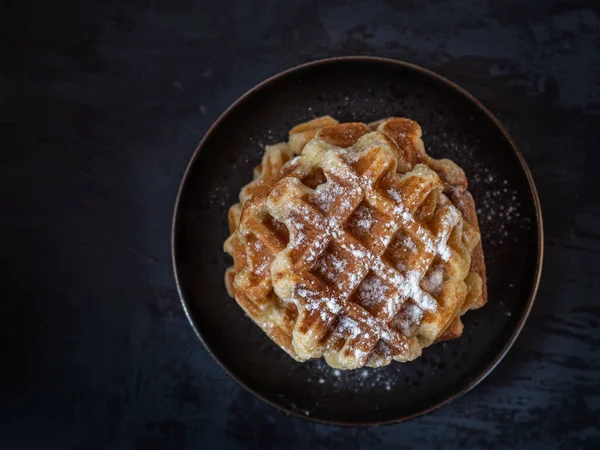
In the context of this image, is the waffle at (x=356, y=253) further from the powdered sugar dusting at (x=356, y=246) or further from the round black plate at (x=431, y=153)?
the round black plate at (x=431, y=153)

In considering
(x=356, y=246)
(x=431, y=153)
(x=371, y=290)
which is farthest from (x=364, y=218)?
(x=431, y=153)

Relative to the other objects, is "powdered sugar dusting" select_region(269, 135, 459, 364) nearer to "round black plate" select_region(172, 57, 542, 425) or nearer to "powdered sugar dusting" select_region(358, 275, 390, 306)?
"powdered sugar dusting" select_region(358, 275, 390, 306)

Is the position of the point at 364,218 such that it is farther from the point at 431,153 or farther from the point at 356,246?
the point at 431,153

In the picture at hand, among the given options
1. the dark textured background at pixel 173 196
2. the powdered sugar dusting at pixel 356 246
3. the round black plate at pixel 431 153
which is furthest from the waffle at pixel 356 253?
the dark textured background at pixel 173 196

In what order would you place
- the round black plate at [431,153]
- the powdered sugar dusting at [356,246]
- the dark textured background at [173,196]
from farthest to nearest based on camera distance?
the dark textured background at [173,196], the round black plate at [431,153], the powdered sugar dusting at [356,246]

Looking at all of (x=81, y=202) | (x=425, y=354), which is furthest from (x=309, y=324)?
(x=81, y=202)

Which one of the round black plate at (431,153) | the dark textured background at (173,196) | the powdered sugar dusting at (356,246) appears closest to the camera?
the powdered sugar dusting at (356,246)

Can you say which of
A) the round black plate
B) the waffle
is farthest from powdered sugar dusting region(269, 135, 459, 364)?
the round black plate
